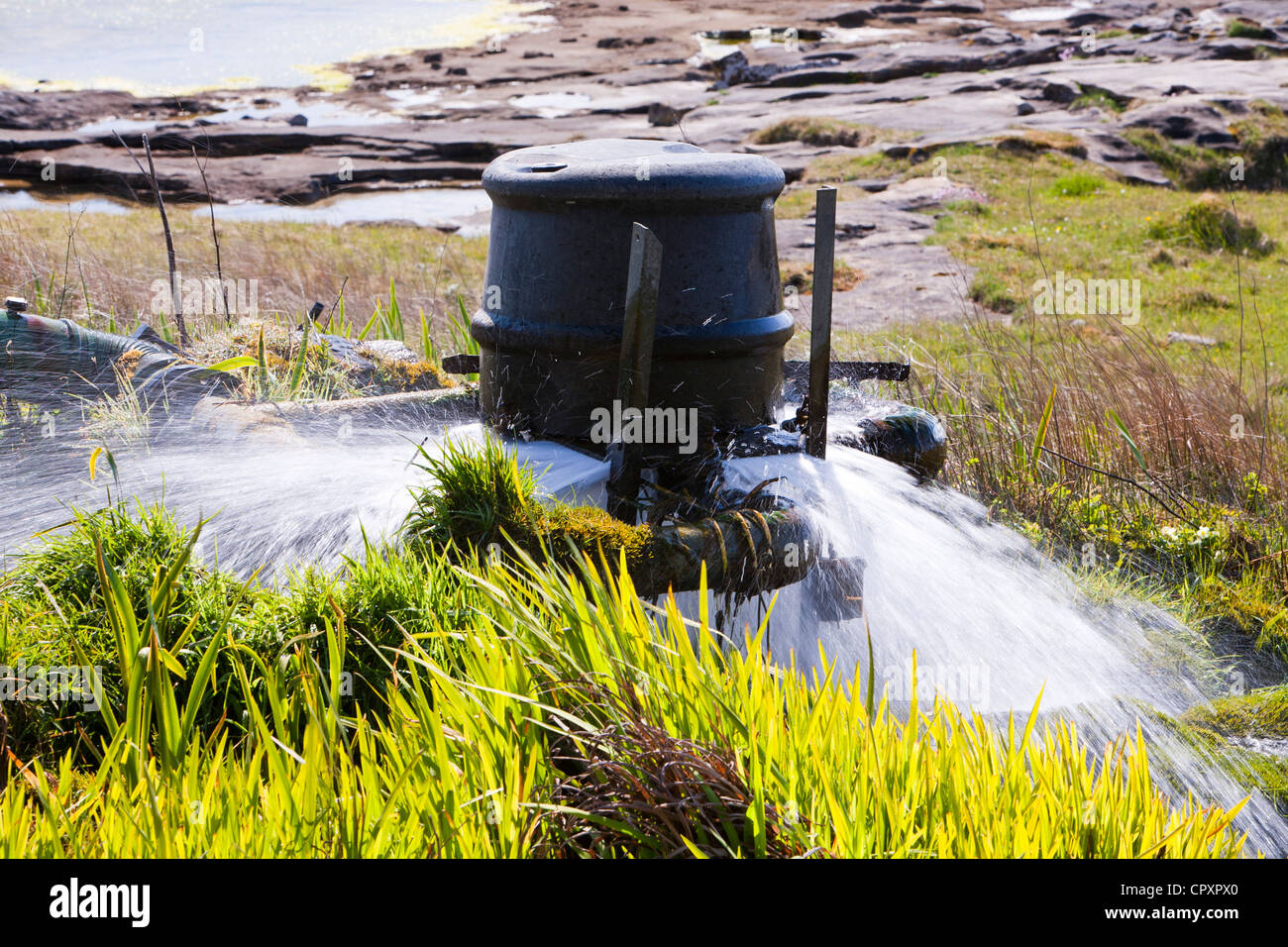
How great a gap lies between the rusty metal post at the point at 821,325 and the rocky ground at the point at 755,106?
7525 mm

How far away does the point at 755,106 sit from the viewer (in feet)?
84.5

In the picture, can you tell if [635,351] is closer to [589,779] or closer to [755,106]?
[589,779]

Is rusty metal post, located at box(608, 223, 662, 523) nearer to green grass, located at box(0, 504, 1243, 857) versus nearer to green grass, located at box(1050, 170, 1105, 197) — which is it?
green grass, located at box(0, 504, 1243, 857)

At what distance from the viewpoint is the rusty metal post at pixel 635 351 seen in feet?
12.2

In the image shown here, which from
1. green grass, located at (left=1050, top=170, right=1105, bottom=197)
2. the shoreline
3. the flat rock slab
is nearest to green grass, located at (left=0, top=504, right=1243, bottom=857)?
the flat rock slab

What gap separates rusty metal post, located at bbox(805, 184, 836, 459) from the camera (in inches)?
162

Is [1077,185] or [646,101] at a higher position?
[646,101]

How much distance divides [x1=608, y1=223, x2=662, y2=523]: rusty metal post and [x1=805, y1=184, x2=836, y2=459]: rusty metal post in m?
0.62

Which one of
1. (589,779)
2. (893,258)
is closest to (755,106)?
(893,258)

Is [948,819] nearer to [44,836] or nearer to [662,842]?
[662,842]

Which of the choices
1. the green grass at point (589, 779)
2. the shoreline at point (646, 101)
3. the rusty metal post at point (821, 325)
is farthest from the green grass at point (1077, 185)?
the green grass at point (589, 779)

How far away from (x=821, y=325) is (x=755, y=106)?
23.2 meters

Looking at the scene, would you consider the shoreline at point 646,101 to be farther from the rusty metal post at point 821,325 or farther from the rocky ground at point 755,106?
the rusty metal post at point 821,325

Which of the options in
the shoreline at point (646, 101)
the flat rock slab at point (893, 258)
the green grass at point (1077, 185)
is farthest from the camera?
the shoreline at point (646, 101)
